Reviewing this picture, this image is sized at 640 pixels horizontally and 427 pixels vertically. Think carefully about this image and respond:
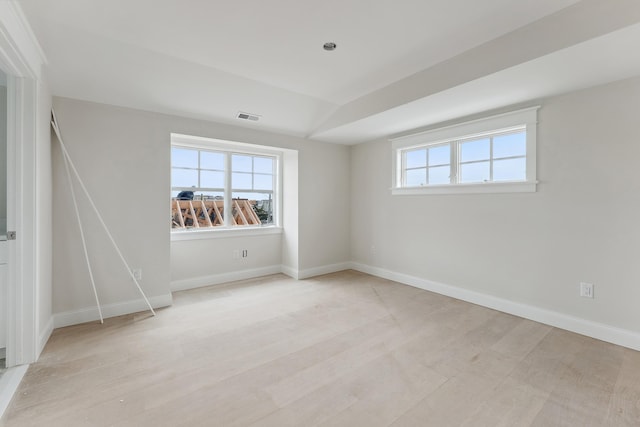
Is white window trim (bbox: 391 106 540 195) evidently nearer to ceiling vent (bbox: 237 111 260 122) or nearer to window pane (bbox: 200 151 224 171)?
ceiling vent (bbox: 237 111 260 122)

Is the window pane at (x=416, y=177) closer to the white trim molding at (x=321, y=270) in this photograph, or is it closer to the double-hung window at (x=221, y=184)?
the white trim molding at (x=321, y=270)

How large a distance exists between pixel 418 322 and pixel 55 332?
3.46 meters

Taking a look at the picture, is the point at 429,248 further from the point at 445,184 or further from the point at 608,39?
the point at 608,39

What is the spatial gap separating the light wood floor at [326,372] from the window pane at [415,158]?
2005mm

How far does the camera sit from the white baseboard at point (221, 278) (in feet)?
12.5

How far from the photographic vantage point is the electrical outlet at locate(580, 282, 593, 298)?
101 inches

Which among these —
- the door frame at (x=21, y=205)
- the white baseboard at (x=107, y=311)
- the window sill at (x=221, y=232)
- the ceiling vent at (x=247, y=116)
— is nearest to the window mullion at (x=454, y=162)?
the ceiling vent at (x=247, y=116)

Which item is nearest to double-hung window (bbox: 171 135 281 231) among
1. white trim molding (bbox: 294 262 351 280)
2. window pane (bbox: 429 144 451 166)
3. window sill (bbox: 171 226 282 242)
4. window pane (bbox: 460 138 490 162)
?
window sill (bbox: 171 226 282 242)

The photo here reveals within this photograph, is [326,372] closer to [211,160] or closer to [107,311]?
[107,311]

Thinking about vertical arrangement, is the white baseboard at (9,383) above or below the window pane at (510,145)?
below

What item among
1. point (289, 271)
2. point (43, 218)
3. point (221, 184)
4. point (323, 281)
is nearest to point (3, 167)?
point (43, 218)

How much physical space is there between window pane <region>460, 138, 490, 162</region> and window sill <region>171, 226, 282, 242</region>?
9.63 feet

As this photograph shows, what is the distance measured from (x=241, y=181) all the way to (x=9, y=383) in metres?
3.14

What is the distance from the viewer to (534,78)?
232cm
